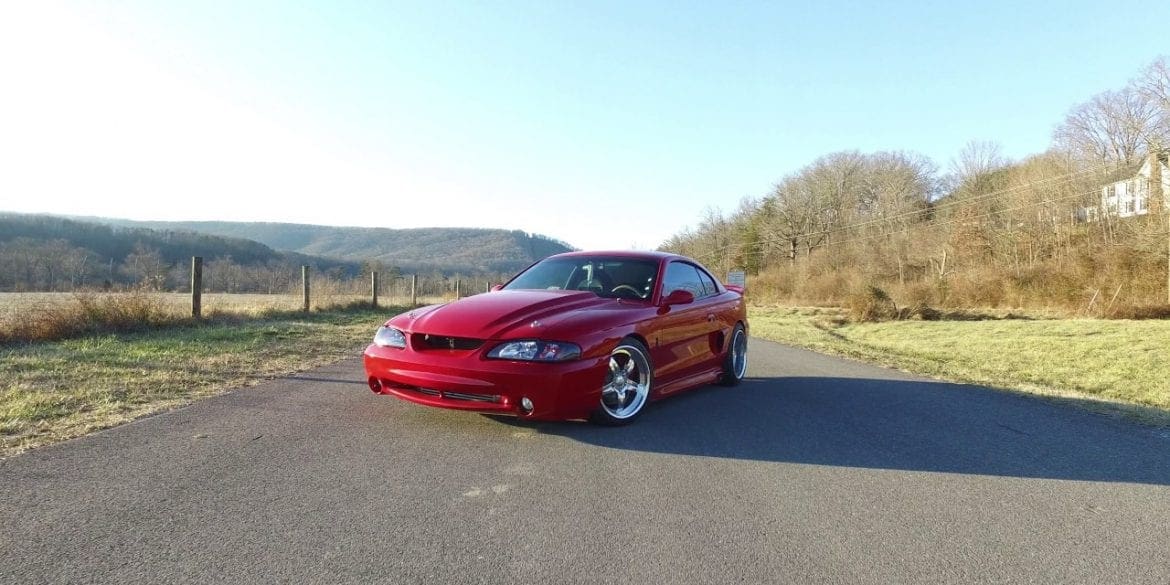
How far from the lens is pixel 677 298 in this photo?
5594mm

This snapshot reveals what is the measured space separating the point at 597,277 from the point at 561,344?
5.53 ft

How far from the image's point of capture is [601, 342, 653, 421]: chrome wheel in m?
4.83

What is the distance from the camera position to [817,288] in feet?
156

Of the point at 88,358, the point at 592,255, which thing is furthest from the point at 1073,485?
the point at 88,358

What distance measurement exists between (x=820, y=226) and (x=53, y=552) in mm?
A: 62392

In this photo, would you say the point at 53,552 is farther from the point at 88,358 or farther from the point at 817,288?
the point at 817,288

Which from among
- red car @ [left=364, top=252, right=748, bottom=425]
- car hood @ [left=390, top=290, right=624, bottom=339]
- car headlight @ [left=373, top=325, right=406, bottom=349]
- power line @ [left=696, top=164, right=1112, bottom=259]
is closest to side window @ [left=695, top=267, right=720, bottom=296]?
red car @ [left=364, top=252, right=748, bottom=425]

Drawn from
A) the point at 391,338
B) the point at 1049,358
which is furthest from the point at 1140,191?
the point at 391,338

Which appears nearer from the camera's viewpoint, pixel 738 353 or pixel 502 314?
pixel 502 314

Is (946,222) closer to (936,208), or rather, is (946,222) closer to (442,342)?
(936,208)

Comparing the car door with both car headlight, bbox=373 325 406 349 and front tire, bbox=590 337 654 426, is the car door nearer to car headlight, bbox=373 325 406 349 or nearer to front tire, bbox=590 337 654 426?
front tire, bbox=590 337 654 426

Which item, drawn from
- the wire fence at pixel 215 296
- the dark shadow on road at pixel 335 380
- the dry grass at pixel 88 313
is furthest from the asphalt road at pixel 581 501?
the wire fence at pixel 215 296

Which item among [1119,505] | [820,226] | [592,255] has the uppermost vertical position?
[820,226]

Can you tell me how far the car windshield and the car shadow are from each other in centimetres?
103
